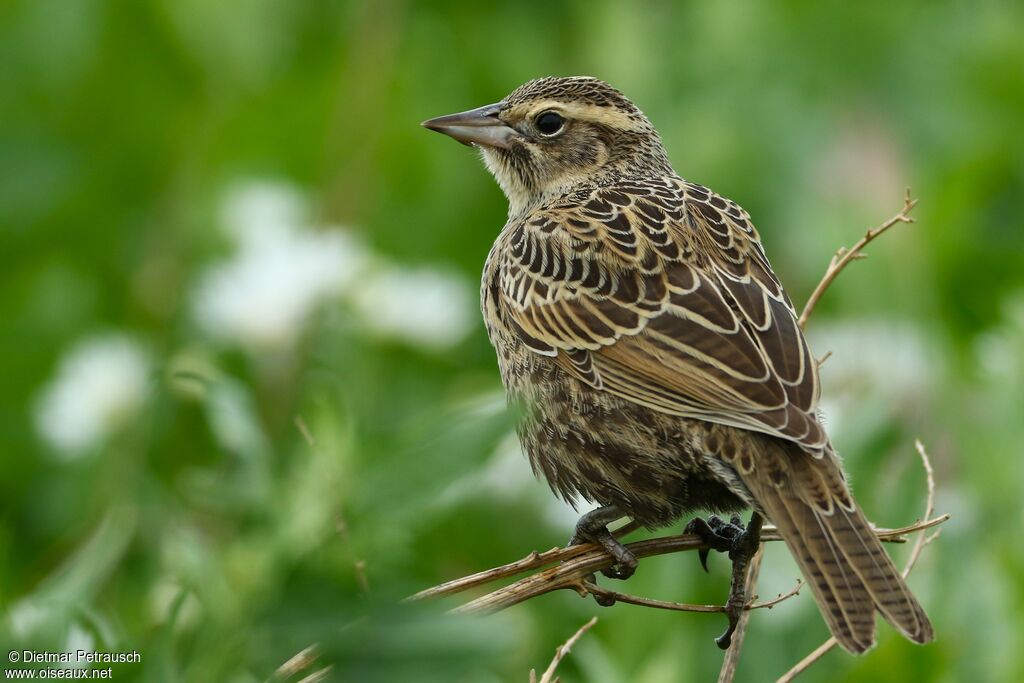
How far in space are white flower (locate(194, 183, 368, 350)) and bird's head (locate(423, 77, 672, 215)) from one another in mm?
1306

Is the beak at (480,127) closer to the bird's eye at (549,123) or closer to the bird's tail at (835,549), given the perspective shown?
the bird's eye at (549,123)

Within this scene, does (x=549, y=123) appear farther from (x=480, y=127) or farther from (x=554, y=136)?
(x=480, y=127)

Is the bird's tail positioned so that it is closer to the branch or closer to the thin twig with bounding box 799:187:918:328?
the branch

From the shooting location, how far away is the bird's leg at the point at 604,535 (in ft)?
10.0

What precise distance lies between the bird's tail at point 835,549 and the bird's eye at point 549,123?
52.5 inches

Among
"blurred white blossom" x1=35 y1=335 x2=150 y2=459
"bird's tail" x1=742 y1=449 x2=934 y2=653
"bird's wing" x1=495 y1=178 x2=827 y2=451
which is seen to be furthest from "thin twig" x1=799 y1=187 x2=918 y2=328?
"blurred white blossom" x1=35 y1=335 x2=150 y2=459

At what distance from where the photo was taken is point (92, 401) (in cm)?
539

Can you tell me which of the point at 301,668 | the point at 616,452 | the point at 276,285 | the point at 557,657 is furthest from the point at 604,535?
the point at 276,285

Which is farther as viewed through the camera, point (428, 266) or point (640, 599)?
point (428, 266)

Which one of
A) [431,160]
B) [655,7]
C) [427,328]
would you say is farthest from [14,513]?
[655,7]

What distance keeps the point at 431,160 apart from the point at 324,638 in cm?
525

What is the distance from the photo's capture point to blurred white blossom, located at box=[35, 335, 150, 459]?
5.34 meters

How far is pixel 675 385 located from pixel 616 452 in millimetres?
170

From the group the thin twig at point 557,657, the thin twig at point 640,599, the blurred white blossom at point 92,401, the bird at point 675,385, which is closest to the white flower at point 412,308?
the blurred white blossom at point 92,401
